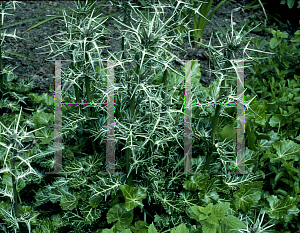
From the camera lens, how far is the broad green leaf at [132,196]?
5.71ft

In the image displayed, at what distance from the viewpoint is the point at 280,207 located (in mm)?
2010

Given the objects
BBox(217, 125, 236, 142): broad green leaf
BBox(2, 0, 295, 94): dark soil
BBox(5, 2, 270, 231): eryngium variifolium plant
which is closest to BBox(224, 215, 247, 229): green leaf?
BBox(5, 2, 270, 231): eryngium variifolium plant

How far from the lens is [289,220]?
2.00 m

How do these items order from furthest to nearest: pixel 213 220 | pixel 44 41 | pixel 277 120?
pixel 44 41 → pixel 277 120 → pixel 213 220

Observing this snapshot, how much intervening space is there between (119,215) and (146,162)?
31cm

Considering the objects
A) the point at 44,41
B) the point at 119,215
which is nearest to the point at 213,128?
the point at 119,215

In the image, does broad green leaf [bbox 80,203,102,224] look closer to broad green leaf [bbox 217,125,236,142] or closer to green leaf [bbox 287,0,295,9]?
broad green leaf [bbox 217,125,236,142]

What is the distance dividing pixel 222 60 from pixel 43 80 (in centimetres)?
189

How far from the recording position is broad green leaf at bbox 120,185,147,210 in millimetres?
1740

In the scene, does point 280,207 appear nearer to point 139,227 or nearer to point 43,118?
point 139,227

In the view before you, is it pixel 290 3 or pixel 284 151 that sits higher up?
pixel 290 3

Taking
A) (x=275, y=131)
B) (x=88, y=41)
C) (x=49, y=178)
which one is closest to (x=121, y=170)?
(x=49, y=178)

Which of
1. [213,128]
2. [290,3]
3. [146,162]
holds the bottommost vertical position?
[146,162]

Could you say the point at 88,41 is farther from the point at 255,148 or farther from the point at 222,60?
the point at 255,148
